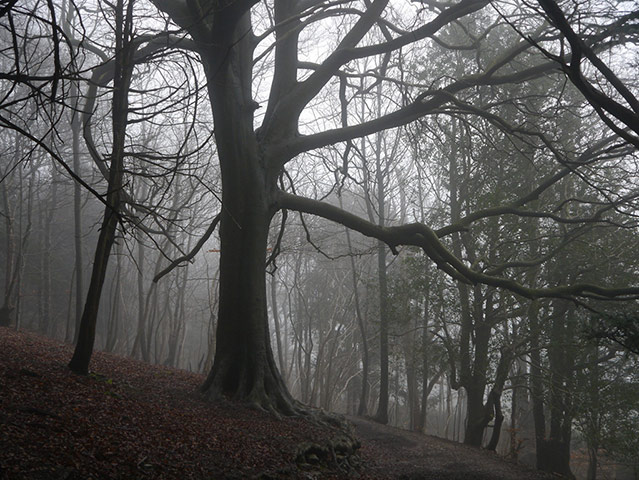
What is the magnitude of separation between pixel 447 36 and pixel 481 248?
6.53 meters

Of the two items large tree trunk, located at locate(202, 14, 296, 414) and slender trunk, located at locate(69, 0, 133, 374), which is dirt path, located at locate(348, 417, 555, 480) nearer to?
large tree trunk, located at locate(202, 14, 296, 414)

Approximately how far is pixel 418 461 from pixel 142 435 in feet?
15.9

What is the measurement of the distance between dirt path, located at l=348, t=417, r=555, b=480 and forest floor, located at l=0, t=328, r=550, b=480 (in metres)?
0.04

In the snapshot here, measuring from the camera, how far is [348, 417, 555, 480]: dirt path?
640cm

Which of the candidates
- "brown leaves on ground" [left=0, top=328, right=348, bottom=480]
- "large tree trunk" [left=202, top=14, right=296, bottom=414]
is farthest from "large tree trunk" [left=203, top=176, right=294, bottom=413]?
"brown leaves on ground" [left=0, top=328, right=348, bottom=480]

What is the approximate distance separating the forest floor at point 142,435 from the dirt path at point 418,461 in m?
0.04

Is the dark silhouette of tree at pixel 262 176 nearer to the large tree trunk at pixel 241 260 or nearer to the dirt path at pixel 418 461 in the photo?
A: the large tree trunk at pixel 241 260

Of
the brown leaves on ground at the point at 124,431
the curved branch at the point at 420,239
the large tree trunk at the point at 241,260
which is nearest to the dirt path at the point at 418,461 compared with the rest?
the brown leaves on ground at the point at 124,431

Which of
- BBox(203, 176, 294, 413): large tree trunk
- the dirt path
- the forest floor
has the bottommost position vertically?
the dirt path

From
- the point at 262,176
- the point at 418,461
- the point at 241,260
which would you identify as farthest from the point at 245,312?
the point at 418,461

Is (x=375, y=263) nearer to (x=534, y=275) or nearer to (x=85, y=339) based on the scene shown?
(x=534, y=275)

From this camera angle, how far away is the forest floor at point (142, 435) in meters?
3.33

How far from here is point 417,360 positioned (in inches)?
542

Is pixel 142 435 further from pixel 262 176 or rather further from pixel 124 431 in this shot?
pixel 262 176
